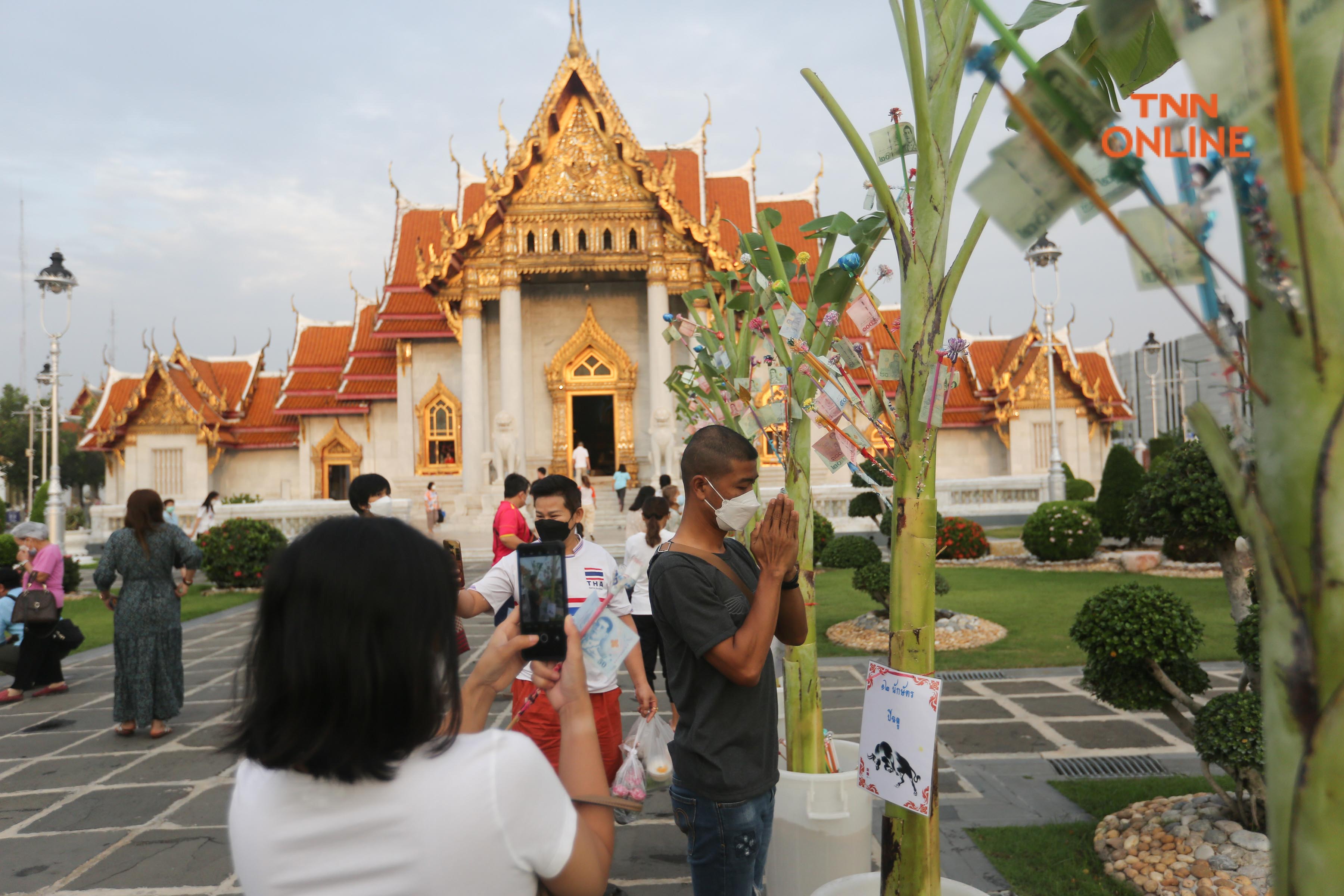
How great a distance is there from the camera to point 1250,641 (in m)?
3.30

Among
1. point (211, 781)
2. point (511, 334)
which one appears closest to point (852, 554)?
point (211, 781)

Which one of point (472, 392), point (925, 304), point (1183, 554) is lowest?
point (1183, 554)

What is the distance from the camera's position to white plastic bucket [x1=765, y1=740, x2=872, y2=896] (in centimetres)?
293

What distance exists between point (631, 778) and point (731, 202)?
22899mm

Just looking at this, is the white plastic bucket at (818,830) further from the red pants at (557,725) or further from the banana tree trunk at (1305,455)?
the banana tree trunk at (1305,455)

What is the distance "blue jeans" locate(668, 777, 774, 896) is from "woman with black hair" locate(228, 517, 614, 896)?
3.20ft

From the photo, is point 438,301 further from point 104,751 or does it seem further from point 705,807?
point 705,807

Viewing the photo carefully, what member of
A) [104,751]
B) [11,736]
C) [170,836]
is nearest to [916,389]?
[170,836]

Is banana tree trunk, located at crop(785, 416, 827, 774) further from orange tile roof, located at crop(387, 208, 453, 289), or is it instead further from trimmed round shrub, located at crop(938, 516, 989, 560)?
orange tile roof, located at crop(387, 208, 453, 289)

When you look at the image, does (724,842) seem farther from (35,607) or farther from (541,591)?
(35,607)

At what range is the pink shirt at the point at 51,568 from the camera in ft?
24.2

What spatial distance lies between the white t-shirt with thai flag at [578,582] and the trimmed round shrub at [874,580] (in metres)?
5.17

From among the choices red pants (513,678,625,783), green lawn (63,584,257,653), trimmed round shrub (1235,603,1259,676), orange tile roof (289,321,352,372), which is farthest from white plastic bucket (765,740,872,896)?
orange tile roof (289,321,352,372)

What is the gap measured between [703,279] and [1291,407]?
19.9 metres
